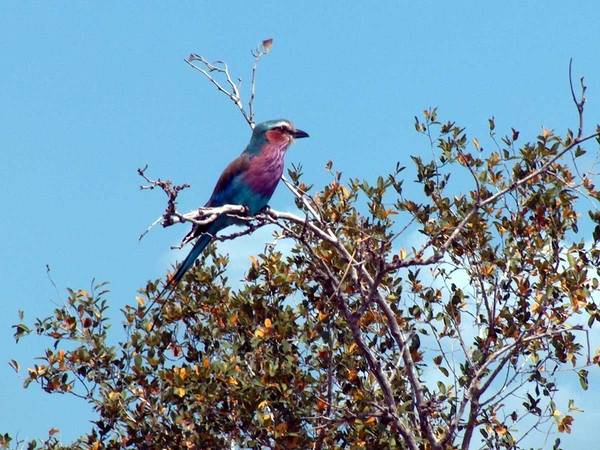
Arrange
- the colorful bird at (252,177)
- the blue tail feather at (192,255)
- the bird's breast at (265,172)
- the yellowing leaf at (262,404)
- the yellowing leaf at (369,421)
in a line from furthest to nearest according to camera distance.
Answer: the bird's breast at (265,172)
the colorful bird at (252,177)
the blue tail feather at (192,255)
the yellowing leaf at (369,421)
the yellowing leaf at (262,404)

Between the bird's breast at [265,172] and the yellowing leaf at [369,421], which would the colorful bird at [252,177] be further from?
the yellowing leaf at [369,421]

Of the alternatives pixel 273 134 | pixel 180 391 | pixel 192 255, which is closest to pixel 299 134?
pixel 273 134

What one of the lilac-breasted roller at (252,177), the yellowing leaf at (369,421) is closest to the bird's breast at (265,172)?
the lilac-breasted roller at (252,177)

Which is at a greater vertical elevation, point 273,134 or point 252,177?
point 273,134

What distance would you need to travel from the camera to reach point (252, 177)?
726cm

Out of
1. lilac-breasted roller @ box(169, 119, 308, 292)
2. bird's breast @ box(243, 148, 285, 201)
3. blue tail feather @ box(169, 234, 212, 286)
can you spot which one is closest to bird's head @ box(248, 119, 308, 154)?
lilac-breasted roller @ box(169, 119, 308, 292)

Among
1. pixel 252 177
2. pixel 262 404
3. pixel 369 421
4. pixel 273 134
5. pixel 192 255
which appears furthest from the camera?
pixel 273 134

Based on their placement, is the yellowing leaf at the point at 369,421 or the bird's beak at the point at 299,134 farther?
the bird's beak at the point at 299,134

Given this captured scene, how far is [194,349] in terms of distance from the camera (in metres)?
7.37

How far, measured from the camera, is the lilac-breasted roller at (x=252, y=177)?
7.08 metres

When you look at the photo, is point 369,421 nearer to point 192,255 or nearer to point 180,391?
point 180,391

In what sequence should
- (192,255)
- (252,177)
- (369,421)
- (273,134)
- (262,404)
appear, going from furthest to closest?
(273,134), (252,177), (192,255), (369,421), (262,404)

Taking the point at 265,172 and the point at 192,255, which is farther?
the point at 265,172

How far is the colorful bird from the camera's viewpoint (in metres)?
7.08
